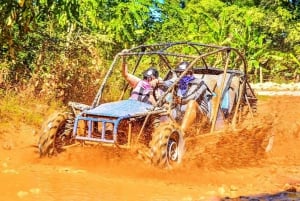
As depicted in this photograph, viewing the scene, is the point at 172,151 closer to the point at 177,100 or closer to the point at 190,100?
the point at 177,100

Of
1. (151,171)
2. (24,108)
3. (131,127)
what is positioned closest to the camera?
(151,171)

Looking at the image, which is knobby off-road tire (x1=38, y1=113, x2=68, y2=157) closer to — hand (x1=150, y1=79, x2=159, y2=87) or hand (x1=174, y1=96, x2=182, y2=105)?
hand (x1=150, y1=79, x2=159, y2=87)

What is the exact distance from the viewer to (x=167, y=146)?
7.46 meters

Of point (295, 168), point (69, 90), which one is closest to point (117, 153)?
point (295, 168)

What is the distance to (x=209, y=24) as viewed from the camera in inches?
973

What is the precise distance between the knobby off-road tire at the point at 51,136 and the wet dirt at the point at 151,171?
113 millimetres

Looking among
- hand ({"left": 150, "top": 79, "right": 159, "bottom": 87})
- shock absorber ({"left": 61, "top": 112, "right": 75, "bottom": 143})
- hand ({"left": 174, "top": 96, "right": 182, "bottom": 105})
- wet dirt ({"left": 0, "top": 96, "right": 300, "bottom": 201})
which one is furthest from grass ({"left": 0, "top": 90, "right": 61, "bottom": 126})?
hand ({"left": 174, "top": 96, "right": 182, "bottom": 105})

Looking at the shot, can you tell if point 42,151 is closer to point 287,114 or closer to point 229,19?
point 287,114


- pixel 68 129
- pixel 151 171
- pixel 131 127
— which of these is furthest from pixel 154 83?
pixel 151 171

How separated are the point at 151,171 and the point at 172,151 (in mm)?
500

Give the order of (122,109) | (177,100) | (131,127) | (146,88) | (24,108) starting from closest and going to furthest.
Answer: (131,127), (122,109), (177,100), (146,88), (24,108)

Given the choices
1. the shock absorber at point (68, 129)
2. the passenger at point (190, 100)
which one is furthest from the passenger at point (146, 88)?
the shock absorber at point (68, 129)

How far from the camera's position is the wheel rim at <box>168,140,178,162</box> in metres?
7.61

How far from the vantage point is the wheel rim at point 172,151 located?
7.61m
